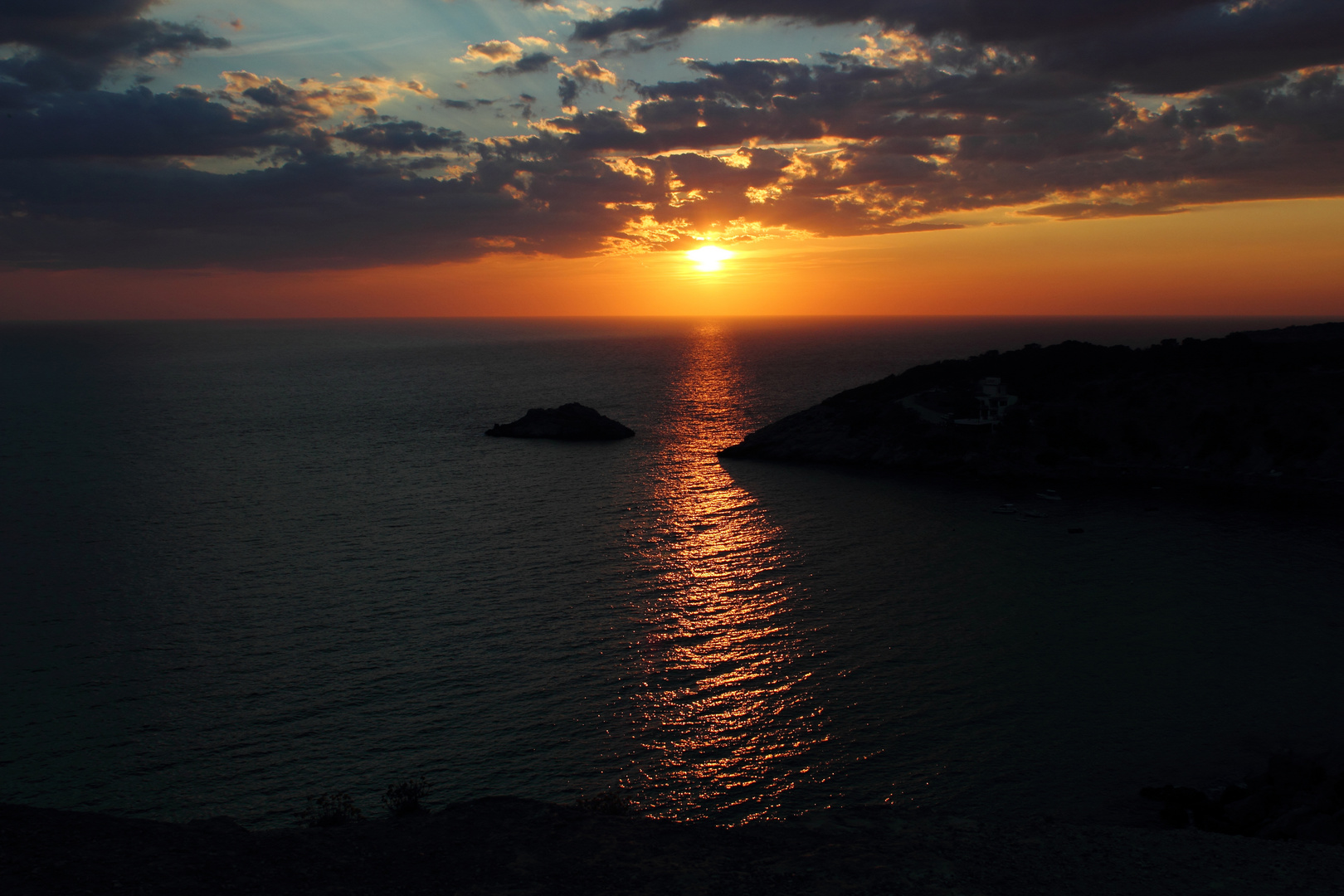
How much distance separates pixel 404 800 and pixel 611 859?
9257mm

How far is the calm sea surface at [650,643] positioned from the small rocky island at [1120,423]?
416 inches

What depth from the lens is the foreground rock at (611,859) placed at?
768 inches

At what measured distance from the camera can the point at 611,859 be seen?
2139cm

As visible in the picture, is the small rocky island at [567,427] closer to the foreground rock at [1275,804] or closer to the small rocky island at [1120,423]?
the small rocky island at [1120,423]

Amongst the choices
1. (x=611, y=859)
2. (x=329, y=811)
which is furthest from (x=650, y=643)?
(x=611, y=859)

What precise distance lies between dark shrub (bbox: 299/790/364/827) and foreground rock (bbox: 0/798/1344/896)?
1.74 m

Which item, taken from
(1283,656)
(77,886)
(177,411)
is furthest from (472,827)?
(177,411)

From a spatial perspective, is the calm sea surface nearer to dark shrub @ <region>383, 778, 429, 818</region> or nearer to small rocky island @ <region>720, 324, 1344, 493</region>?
dark shrub @ <region>383, 778, 429, 818</region>

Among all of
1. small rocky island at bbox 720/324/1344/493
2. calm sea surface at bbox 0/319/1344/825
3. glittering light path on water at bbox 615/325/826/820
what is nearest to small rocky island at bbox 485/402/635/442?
A: small rocky island at bbox 720/324/1344/493

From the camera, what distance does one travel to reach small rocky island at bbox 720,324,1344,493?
8225 cm

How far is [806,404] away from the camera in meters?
145

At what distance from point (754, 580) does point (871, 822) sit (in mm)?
27342

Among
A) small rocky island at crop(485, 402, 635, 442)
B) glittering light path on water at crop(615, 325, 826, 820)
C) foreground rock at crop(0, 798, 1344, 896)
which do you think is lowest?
glittering light path on water at crop(615, 325, 826, 820)

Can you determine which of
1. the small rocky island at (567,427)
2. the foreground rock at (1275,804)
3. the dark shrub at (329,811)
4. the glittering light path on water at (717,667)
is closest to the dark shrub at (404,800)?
the dark shrub at (329,811)
